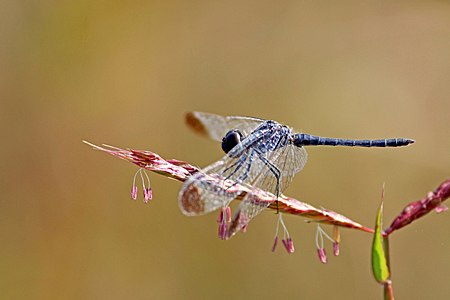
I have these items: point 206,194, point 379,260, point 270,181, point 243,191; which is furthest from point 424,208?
point 270,181

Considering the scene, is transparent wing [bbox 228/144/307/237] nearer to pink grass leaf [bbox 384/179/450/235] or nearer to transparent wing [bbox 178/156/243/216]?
transparent wing [bbox 178/156/243/216]

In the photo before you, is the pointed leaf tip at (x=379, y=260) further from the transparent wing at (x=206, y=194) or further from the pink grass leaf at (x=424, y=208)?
the transparent wing at (x=206, y=194)

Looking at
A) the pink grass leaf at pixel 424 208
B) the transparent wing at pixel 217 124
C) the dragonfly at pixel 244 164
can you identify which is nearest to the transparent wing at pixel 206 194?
the dragonfly at pixel 244 164

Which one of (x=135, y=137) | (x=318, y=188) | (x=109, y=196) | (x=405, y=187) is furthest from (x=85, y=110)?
(x=405, y=187)

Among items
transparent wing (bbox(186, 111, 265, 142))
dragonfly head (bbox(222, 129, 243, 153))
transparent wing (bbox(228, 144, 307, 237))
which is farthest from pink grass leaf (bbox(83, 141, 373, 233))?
transparent wing (bbox(186, 111, 265, 142))

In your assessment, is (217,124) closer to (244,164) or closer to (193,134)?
(244,164)

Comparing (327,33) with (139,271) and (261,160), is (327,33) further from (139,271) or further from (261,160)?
(261,160)
